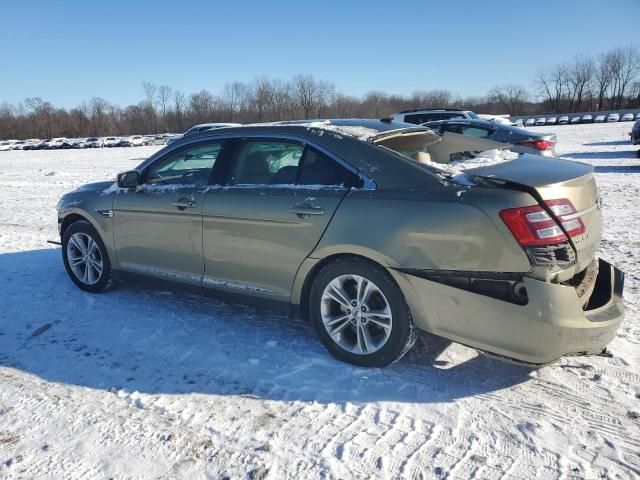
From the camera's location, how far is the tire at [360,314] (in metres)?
3.33

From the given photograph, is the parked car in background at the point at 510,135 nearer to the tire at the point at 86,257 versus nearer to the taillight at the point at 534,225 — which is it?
the taillight at the point at 534,225

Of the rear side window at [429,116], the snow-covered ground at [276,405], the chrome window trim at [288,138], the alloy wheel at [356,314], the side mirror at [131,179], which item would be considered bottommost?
the snow-covered ground at [276,405]

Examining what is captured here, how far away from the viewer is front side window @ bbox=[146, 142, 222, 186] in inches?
171

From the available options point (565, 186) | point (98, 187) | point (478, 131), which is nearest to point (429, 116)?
point (478, 131)

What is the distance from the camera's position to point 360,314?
3.49m

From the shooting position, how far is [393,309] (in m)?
3.33

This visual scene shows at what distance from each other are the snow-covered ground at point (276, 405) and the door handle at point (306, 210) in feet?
3.41

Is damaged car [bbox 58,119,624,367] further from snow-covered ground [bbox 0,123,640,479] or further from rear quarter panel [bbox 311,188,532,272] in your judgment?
snow-covered ground [bbox 0,123,640,479]

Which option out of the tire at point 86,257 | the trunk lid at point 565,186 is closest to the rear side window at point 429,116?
the tire at point 86,257

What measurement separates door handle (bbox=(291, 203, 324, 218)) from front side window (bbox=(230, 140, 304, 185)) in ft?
0.85

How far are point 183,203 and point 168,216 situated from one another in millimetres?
230

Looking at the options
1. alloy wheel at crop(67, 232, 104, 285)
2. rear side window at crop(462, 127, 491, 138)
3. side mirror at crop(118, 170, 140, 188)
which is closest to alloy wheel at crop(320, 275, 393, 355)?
side mirror at crop(118, 170, 140, 188)

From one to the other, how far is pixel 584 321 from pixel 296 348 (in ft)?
6.47

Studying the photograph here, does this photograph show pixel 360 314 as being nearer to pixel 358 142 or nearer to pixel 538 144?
pixel 358 142
